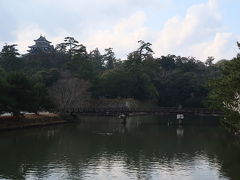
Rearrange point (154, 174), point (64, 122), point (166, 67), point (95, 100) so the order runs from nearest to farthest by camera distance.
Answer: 1. point (154, 174)
2. point (64, 122)
3. point (95, 100)
4. point (166, 67)

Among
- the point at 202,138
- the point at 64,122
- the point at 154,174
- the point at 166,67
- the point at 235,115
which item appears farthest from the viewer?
the point at 166,67

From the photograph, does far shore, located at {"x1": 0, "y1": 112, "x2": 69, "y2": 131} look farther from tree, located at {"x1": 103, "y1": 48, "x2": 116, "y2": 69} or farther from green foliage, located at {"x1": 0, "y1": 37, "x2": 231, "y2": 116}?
tree, located at {"x1": 103, "y1": 48, "x2": 116, "y2": 69}

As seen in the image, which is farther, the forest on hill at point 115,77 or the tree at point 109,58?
the tree at point 109,58

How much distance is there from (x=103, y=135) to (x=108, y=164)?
1974 cm

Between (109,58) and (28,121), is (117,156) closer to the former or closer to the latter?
(28,121)

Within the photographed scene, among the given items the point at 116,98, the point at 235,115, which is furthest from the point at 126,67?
the point at 235,115

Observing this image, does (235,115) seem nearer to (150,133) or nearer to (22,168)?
(22,168)

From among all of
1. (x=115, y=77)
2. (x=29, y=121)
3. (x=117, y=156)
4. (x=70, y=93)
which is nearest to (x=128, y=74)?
(x=115, y=77)

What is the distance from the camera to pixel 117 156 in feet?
110

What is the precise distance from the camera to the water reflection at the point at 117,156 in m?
26.4

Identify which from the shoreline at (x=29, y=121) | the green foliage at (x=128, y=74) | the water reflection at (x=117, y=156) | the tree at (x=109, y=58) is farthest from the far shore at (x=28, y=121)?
the tree at (x=109, y=58)

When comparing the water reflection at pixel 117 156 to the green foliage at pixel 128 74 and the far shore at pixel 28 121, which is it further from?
the green foliage at pixel 128 74

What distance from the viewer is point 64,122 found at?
67.6m

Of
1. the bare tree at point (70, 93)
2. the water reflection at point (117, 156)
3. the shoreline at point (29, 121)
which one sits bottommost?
the water reflection at point (117, 156)
